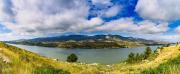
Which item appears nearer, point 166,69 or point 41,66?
point 166,69

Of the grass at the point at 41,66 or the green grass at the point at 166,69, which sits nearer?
the green grass at the point at 166,69

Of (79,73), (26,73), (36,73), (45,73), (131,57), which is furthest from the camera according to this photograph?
(131,57)

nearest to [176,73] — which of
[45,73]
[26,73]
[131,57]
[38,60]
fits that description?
[26,73]

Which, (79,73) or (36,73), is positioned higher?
(36,73)

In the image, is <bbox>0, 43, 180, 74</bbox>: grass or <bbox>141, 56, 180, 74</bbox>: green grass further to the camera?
<bbox>0, 43, 180, 74</bbox>: grass

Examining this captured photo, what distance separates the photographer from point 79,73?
39625 mm

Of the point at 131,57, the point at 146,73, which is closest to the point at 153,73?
the point at 146,73

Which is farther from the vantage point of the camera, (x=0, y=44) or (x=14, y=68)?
(x=0, y=44)

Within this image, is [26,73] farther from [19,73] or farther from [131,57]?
[131,57]

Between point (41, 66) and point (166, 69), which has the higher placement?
point (166, 69)

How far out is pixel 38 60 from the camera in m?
38.3

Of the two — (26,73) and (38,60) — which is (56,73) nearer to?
(26,73)

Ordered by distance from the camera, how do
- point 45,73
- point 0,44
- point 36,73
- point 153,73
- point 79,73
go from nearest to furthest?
point 36,73 → point 45,73 → point 153,73 → point 0,44 → point 79,73

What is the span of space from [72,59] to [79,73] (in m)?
74.8
